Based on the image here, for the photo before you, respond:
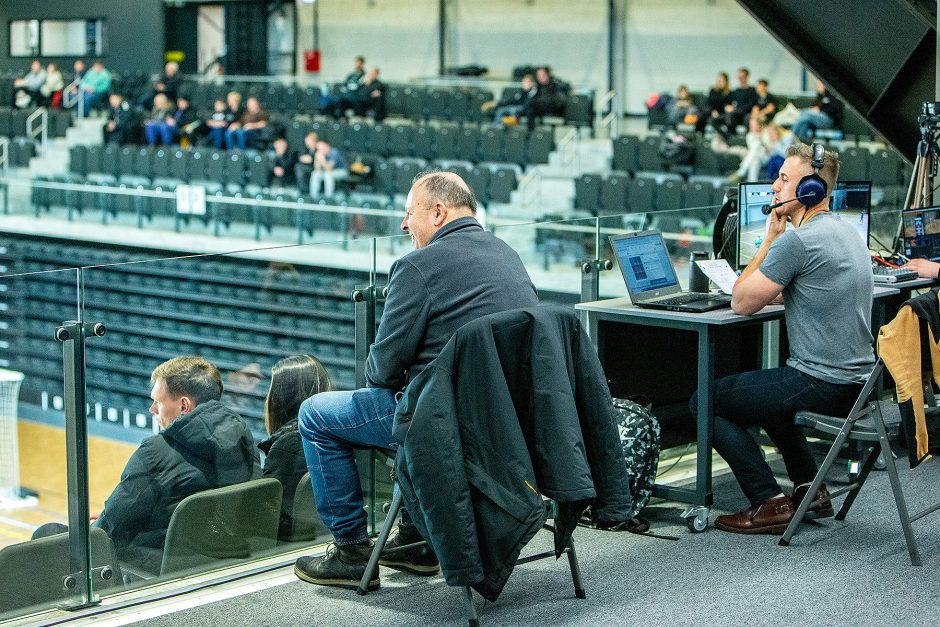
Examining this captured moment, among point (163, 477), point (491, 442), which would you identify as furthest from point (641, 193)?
point (491, 442)

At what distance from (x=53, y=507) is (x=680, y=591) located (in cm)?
192

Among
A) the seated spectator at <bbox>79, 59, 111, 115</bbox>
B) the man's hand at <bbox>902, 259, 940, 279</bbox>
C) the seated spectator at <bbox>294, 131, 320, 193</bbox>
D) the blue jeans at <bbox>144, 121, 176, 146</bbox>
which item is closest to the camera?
the man's hand at <bbox>902, 259, 940, 279</bbox>

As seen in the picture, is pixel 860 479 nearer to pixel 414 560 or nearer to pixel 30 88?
pixel 414 560

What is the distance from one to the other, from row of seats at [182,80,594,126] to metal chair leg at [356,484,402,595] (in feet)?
41.4

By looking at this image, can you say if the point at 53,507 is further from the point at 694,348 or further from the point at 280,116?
the point at 280,116

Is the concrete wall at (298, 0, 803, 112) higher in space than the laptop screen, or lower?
higher

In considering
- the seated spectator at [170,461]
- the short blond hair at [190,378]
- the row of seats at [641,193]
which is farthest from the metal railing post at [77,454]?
the row of seats at [641,193]

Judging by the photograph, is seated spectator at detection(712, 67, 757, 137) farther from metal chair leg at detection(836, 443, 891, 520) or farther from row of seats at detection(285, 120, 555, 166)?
metal chair leg at detection(836, 443, 891, 520)

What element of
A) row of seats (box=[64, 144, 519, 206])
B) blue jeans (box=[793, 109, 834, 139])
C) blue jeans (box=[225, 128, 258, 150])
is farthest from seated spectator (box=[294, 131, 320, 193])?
blue jeans (box=[793, 109, 834, 139])

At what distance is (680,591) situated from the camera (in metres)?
3.77

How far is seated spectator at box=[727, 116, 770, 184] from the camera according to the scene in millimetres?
12656

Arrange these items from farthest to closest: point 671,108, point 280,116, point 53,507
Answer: point 280,116
point 671,108
point 53,507

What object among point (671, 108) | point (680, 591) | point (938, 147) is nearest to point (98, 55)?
point (671, 108)

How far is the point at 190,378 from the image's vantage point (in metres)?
3.88
